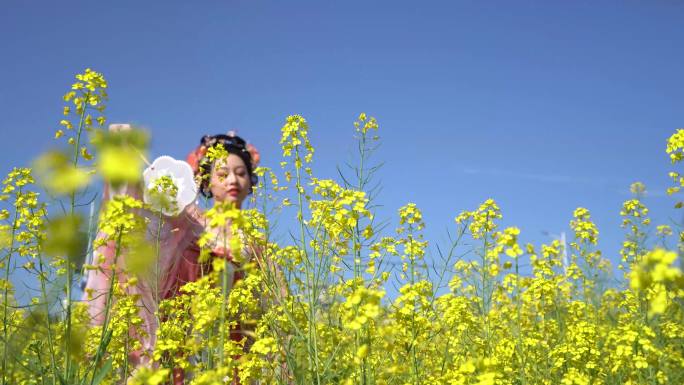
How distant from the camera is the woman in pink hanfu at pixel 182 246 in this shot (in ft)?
11.9

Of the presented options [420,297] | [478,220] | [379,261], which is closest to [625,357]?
[478,220]

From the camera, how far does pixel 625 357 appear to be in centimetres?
330

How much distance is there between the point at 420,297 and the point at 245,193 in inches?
117

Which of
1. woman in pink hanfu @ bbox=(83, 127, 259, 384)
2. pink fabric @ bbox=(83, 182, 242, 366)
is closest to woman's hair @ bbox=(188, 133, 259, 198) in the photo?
woman in pink hanfu @ bbox=(83, 127, 259, 384)

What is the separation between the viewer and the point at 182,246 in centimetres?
453

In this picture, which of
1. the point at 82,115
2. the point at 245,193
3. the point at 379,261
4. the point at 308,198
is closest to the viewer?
the point at 82,115

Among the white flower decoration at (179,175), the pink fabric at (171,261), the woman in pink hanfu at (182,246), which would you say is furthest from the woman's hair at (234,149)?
the pink fabric at (171,261)

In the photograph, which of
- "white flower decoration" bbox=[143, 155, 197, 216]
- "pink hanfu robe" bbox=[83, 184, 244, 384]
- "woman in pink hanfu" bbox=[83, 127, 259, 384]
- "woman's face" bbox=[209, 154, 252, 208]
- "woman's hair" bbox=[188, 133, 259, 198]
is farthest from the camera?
"woman's hair" bbox=[188, 133, 259, 198]

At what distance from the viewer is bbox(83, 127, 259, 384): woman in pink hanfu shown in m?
3.62

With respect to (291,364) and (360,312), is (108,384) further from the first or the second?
(360,312)

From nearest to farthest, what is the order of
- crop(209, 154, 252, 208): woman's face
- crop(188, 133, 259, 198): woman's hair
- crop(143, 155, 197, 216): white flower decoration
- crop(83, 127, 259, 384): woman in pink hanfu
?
crop(83, 127, 259, 384): woman in pink hanfu → crop(143, 155, 197, 216): white flower decoration → crop(209, 154, 252, 208): woman's face → crop(188, 133, 259, 198): woman's hair

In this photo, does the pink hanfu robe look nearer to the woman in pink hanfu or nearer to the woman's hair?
the woman in pink hanfu

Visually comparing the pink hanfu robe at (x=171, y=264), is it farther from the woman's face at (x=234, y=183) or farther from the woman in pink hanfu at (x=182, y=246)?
the woman's face at (x=234, y=183)

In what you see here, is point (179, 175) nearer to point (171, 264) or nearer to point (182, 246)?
point (182, 246)
